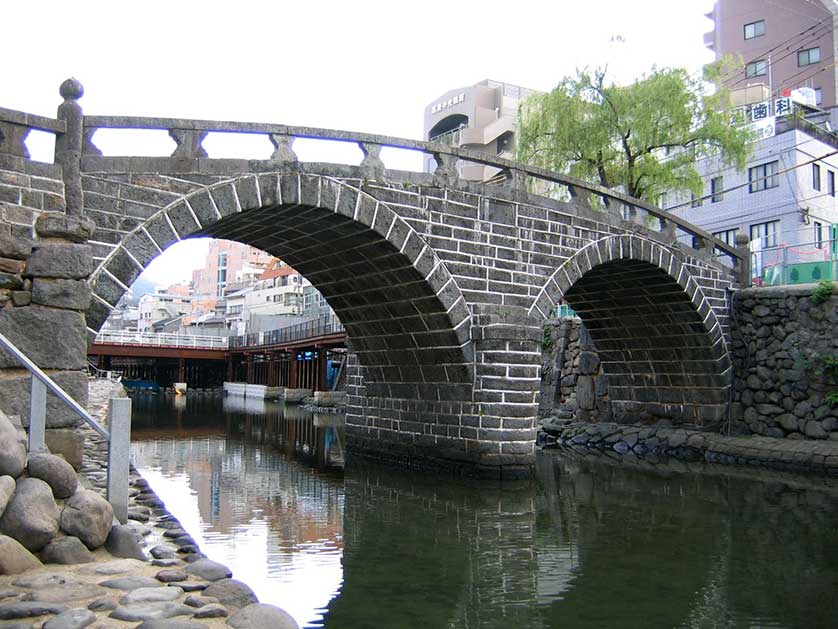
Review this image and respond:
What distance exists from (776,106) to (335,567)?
2905cm

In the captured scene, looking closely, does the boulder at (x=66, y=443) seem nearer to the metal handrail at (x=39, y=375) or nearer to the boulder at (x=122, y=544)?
the metal handrail at (x=39, y=375)

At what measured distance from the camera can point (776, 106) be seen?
1222 inches

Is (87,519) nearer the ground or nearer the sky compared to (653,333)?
nearer the ground

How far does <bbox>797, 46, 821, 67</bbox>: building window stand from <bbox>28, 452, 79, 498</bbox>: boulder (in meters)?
42.8

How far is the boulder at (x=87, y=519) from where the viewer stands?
17.7ft

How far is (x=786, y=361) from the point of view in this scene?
1869cm

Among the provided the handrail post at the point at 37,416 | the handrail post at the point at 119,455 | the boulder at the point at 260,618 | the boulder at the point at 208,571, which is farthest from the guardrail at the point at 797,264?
the handrail post at the point at 37,416

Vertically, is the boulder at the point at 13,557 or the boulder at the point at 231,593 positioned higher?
the boulder at the point at 13,557

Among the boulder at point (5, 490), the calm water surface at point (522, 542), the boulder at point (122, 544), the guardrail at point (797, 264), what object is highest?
the guardrail at point (797, 264)

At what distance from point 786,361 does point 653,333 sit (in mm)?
3168

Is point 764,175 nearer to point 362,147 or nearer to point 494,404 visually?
point 494,404

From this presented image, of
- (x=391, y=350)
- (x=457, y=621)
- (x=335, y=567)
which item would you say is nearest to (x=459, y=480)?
(x=391, y=350)

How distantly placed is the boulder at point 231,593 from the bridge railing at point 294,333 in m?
30.5

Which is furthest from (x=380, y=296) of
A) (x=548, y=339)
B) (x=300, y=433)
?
(x=300, y=433)
